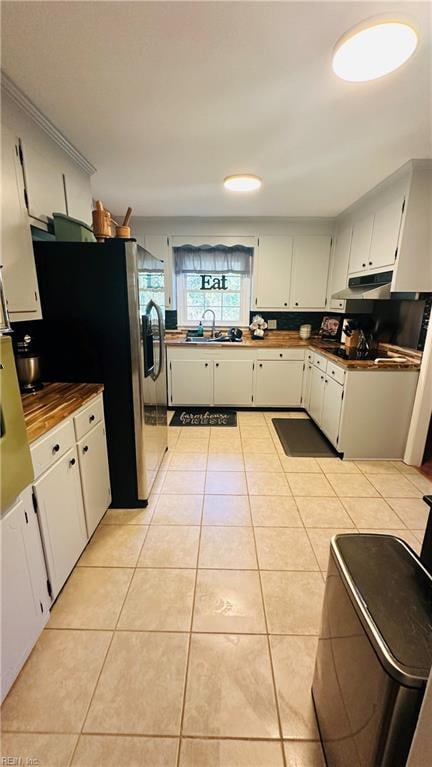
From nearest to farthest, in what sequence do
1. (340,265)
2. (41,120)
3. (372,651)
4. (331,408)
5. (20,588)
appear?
(372,651) < (20,588) < (41,120) < (331,408) < (340,265)

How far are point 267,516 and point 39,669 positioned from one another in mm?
1416

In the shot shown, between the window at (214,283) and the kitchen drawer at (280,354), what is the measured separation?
73cm

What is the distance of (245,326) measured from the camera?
4461 mm

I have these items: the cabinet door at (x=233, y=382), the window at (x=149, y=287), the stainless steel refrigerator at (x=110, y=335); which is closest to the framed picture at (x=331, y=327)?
the cabinet door at (x=233, y=382)

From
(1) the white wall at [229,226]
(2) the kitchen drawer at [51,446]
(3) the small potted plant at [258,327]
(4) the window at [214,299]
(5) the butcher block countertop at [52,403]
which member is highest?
(1) the white wall at [229,226]

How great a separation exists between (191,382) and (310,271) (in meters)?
2.09

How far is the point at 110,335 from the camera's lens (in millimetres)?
1961

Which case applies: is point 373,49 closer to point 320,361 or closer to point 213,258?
point 320,361

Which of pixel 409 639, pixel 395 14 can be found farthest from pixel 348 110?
pixel 409 639

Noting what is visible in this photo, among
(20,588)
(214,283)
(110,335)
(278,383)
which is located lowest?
(20,588)

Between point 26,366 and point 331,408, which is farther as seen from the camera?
point 331,408

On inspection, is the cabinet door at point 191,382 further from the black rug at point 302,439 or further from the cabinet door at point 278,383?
the black rug at point 302,439

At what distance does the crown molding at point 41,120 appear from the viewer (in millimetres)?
1531

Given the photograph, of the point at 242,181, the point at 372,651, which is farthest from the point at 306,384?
the point at 372,651
